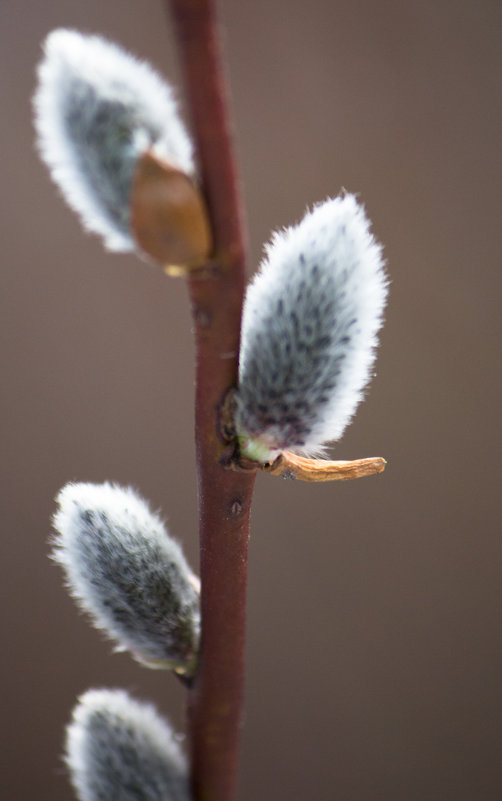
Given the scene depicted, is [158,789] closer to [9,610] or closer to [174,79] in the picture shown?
[9,610]

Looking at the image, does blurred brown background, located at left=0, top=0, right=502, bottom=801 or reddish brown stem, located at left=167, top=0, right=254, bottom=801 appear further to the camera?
blurred brown background, located at left=0, top=0, right=502, bottom=801

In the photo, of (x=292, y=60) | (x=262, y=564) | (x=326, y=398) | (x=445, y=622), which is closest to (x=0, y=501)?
(x=262, y=564)

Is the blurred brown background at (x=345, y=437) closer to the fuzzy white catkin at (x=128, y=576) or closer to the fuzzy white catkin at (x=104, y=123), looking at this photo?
the fuzzy white catkin at (x=128, y=576)

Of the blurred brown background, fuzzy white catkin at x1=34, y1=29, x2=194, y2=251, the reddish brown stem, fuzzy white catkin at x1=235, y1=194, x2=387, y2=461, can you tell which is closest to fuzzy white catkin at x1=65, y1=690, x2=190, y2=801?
the reddish brown stem

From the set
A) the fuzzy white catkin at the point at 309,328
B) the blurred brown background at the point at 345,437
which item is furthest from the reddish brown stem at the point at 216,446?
the blurred brown background at the point at 345,437

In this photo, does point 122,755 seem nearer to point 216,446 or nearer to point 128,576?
point 128,576

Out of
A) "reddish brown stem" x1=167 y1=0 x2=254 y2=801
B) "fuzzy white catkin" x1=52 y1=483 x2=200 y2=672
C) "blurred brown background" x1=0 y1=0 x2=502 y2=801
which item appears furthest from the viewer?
"blurred brown background" x1=0 y1=0 x2=502 y2=801

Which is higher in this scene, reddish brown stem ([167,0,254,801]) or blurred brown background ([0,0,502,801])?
blurred brown background ([0,0,502,801])

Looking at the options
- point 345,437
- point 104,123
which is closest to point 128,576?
point 104,123

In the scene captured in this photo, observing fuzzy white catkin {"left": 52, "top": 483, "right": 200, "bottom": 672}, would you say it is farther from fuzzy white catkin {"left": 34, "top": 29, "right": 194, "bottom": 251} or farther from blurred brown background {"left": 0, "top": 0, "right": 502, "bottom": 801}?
blurred brown background {"left": 0, "top": 0, "right": 502, "bottom": 801}
